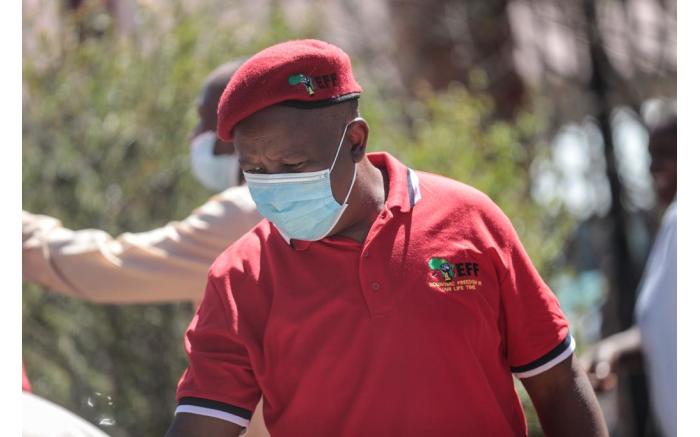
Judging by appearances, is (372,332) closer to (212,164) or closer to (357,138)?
(357,138)

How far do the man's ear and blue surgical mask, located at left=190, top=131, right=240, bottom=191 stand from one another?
1061 mm

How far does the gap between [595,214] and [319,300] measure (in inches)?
255

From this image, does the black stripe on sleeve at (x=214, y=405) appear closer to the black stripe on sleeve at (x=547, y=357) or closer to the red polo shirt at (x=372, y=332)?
the red polo shirt at (x=372, y=332)

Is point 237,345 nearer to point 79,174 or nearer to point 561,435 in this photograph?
point 561,435

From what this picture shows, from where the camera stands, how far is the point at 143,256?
10.7ft

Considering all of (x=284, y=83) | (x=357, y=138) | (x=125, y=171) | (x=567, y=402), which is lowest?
(x=125, y=171)

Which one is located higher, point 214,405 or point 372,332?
point 372,332

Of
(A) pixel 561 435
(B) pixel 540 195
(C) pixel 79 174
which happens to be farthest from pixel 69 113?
(A) pixel 561 435

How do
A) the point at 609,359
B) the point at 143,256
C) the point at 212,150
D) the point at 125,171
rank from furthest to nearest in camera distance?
1. the point at 125,171
2. the point at 609,359
3. the point at 212,150
4. the point at 143,256

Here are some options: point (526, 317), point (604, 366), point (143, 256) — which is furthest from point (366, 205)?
point (604, 366)

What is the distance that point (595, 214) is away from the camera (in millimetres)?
8508

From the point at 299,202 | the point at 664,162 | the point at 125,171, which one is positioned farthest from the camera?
the point at 125,171

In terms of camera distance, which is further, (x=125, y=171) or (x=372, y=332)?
(x=125, y=171)

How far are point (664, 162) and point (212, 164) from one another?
1.99 meters
